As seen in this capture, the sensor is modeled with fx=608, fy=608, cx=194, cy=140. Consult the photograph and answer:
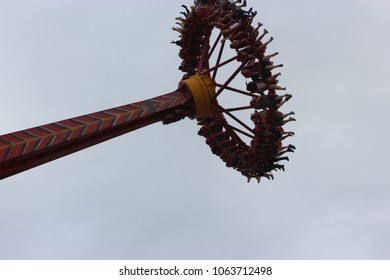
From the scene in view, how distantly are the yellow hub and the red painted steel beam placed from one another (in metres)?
0.26

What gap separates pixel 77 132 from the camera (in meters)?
17.0

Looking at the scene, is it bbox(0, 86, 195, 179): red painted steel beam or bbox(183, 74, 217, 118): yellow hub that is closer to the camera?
bbox(0, 86, 195, 179): red painted steel beam

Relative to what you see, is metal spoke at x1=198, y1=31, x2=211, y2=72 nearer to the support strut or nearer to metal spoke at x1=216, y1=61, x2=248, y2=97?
→ the support strut

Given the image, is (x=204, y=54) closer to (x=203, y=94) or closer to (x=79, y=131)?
(x=203, y=94)

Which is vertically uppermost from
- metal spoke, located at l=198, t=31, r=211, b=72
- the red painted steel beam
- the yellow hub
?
metal spoke, located at l=198, t=31, r=211, b=72

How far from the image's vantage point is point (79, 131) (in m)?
17.1

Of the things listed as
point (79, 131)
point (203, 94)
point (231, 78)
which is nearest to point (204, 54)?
point (203, 94)

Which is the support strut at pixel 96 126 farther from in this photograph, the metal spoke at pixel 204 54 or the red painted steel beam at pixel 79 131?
the metal spoke at pixel 204 54

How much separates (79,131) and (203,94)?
5.24 m

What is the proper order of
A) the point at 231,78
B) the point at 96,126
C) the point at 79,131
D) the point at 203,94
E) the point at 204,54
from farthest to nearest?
the point at 204,54 → the point at 203,94 → the point at 231,78 → the point at 96,126 → the point at 79,131

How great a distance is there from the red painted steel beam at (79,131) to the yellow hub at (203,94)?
0.26 metres

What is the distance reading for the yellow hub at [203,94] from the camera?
20.7m

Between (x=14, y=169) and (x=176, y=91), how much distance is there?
7117mm

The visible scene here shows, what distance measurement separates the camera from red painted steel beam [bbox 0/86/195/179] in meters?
15.8
